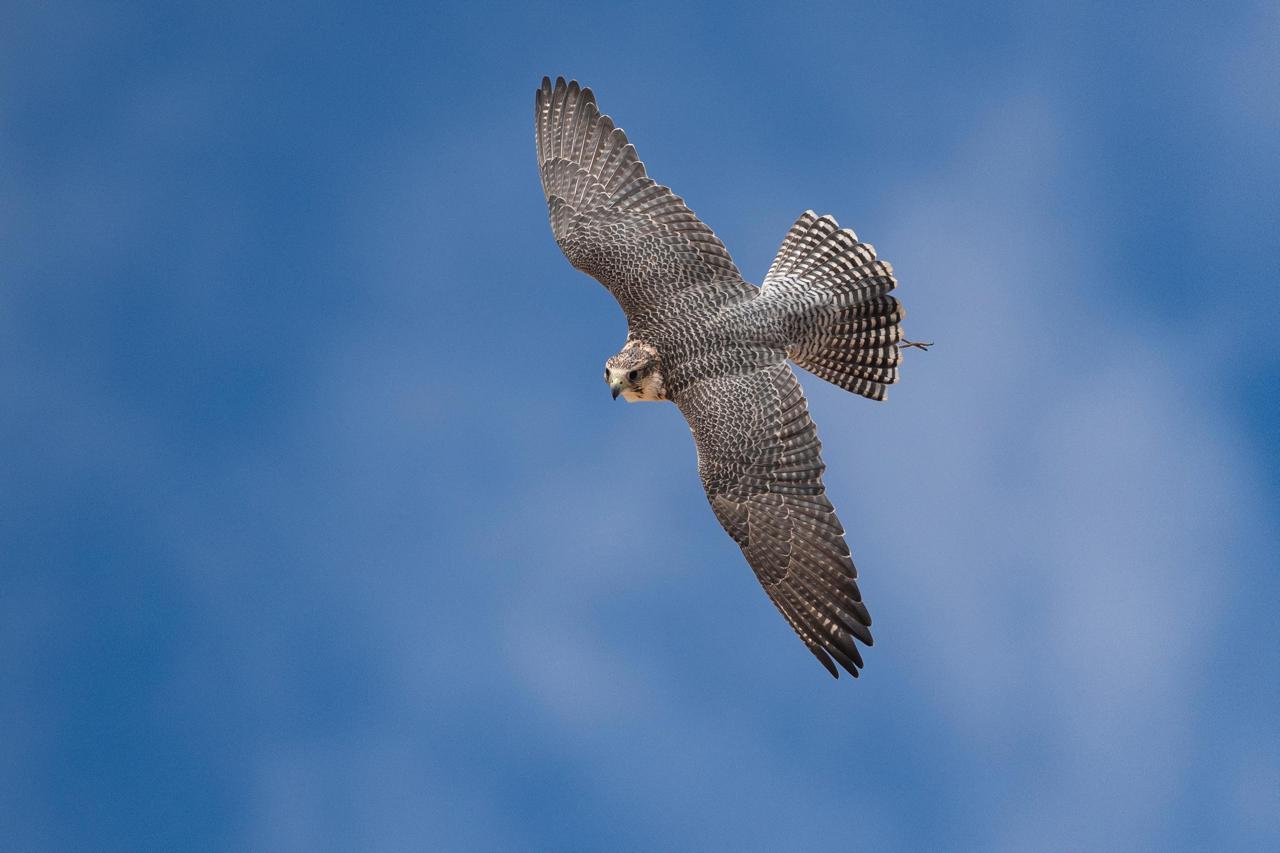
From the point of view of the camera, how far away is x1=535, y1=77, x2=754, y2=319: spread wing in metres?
18.0

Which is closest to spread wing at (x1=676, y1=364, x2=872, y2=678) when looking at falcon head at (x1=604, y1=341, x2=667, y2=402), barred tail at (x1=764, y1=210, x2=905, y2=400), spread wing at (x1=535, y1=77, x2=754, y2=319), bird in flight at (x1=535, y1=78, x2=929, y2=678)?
bird in flight at (x1=535, y1=78, x2=929, y2=678)

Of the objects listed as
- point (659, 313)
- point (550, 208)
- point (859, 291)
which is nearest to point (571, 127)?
point (550, 208)

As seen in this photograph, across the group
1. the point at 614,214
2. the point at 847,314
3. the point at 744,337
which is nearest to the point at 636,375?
the point at 744,337

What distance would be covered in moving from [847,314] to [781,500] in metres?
2.34

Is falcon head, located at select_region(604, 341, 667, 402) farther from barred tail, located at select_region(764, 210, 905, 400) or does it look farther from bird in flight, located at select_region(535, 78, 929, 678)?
barred tail, located at select_region(764, 210, 905, 400)

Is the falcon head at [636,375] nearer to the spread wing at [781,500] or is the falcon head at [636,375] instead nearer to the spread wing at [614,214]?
the spread wing at [781,500]

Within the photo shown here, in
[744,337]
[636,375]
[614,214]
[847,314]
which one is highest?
[847,314]

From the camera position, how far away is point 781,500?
1680 centimetres

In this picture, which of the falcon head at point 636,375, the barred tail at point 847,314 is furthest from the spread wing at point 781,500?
the barred tail at point 847,314

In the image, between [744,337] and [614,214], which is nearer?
[744,337]

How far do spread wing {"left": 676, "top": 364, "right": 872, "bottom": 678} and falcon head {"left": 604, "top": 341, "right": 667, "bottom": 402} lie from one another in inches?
14.1

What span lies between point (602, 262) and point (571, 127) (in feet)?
5.58

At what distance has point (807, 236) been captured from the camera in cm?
1822

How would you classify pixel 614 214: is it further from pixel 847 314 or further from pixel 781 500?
pixel 781 500
